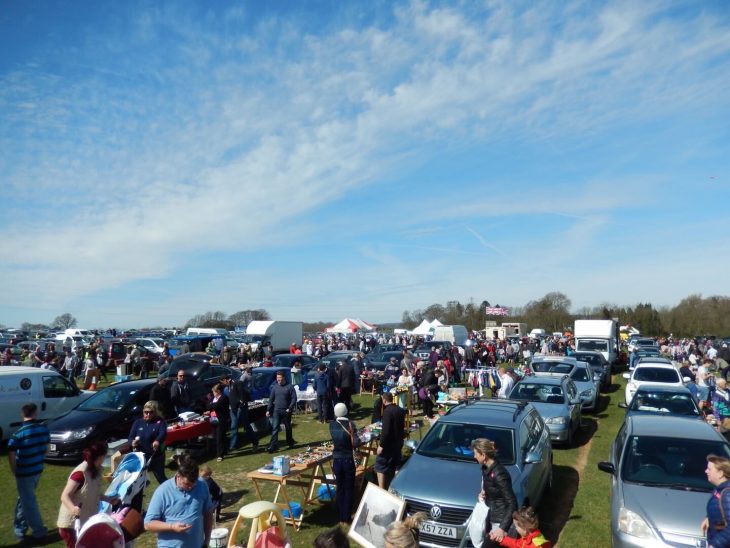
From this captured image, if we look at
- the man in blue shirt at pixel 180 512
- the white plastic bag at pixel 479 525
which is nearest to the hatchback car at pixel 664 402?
the white plastic bag at pixel 479 525

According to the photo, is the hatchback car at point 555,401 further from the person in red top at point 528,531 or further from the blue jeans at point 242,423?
the person in red top at point 528,531

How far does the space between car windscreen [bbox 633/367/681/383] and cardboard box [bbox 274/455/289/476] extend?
13556mm

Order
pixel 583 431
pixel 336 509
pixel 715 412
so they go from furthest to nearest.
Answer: pixel 583 431 → pixel 715 412 → pixel 336 509

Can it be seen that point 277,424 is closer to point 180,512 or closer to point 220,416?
point 220,416

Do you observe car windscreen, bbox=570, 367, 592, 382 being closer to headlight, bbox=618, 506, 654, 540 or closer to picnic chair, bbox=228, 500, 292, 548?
headlight, bbox=618, 506, 654, 540

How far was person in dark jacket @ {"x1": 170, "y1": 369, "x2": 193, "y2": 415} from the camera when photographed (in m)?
12.0

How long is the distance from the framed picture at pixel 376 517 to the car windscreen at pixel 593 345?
78.2 ft

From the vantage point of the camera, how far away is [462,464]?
655 cm

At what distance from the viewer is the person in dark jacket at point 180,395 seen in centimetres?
1198

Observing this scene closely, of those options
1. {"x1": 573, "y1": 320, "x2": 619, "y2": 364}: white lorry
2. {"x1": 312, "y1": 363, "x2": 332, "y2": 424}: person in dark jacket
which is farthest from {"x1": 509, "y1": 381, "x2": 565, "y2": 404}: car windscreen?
{"x1": 573, "y1": 320, "x2": 619, "y2": 364}: white lorry

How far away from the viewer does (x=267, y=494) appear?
325 inches

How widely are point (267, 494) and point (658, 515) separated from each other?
223 inches

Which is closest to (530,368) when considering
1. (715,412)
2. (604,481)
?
(715,412)

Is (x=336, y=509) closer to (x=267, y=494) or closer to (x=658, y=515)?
(x=267, y=494)
